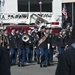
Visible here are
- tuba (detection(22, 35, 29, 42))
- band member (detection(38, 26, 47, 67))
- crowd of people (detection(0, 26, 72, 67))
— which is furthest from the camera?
tuba (detection(22, 35, 29, 42))

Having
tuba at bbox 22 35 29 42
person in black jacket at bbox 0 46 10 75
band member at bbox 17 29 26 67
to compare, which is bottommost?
band member at bbox 17 29 26 67

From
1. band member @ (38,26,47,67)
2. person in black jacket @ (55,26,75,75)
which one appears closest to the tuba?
band member @ (38,26,47,67)

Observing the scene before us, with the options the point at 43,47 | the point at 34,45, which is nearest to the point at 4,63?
Answer: the point at 43,47

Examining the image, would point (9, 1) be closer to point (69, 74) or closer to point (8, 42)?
point (8, 42)

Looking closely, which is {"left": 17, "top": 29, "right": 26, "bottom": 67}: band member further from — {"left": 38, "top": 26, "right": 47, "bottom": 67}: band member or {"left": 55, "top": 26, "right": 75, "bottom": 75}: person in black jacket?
{"left": 55, "top": 26, "right": 75, "bottom": 75}: person in black jacket

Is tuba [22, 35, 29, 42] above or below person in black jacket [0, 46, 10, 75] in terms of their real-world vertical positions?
below

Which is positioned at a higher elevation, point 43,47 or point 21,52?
point 43,47

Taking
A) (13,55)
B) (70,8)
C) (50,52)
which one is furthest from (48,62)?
→ (70,8)

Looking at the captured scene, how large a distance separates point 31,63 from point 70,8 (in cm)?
2699

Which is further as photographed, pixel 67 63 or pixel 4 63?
pixel 4 63

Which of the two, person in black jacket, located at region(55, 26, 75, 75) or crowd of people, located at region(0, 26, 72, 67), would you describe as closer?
person in black jacket, located at region(55, 26, 75, 75)

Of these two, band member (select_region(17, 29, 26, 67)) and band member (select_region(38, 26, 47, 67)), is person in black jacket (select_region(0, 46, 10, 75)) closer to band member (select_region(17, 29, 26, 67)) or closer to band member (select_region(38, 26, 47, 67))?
band member (select_region(38, 26, 47, 67))

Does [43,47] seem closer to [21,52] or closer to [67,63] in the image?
[21,52]

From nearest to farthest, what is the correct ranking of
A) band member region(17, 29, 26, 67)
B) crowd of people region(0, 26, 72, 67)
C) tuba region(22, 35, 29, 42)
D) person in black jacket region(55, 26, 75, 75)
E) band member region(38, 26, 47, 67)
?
person in black jacket region(55, 26, 75, 75), band member region(38, 26, 47, 67), crowd of people region(0, 26, 72, 67), band member region(17, 29, 26, 67), tuba region(22, 35, 29, 42)
